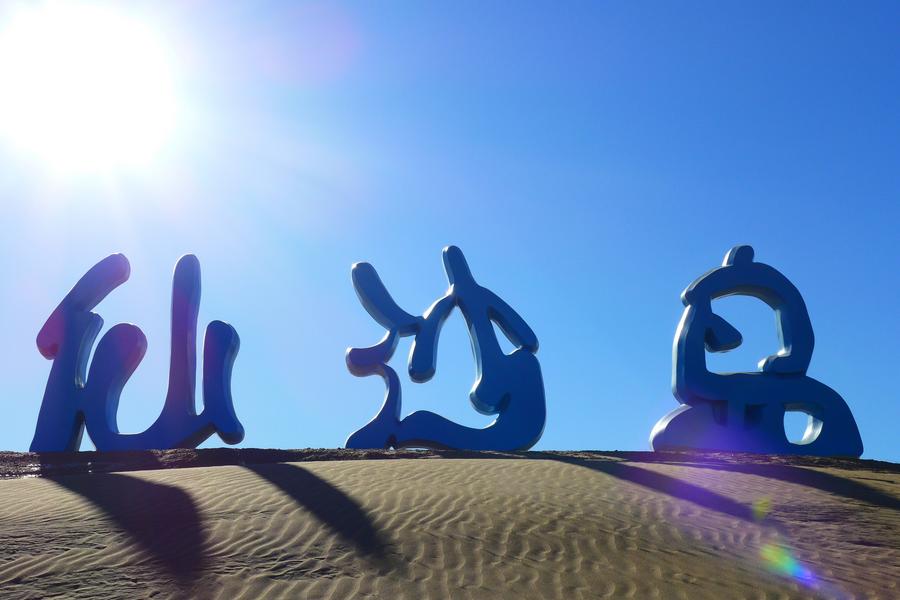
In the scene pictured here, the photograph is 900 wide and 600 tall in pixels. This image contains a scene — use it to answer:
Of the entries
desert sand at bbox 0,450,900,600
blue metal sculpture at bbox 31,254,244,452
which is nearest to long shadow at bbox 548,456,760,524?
desert sand at bbox 0,450,900,600

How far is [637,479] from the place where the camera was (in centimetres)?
1346

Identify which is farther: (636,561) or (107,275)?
(107,275)

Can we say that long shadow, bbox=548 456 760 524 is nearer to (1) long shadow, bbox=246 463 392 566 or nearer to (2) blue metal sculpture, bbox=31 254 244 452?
(1) long shadow, bbox=246 463 392 566

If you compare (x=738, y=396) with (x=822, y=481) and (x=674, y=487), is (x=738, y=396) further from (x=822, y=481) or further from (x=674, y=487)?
(x=674, y=487)

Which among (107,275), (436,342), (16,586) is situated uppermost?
(107,275)

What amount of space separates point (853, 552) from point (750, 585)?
2.10 meters

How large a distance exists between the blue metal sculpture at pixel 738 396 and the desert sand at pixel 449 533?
10.8ft

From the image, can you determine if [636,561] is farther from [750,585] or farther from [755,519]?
[755,519]

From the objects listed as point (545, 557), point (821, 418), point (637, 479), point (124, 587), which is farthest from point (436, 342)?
point (124, 587)

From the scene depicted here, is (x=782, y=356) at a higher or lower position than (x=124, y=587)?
higher

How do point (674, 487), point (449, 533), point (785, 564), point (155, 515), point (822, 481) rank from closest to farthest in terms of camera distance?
point (785, 564)
point (449, 533)
point (155, 515)
point (674, 487)
point (822, 481)

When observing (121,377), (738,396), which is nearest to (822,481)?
(738,396)

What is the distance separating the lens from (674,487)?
12898mm

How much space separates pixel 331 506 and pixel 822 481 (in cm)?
775
